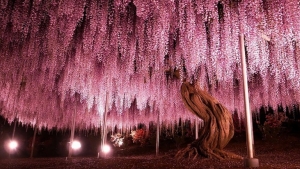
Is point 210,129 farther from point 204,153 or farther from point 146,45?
point 146,45

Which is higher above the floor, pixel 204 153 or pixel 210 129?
pixel 210 129

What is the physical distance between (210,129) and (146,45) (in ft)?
7.56

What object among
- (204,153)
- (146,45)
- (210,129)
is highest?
(146,45)

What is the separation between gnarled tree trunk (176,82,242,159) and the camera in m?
5.21

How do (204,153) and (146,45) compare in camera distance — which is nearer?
(204,153)

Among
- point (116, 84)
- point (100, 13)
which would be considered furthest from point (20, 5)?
point (116, 84)

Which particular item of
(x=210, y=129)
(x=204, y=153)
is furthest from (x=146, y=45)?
(x=204, y=153)

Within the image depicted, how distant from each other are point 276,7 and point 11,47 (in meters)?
5.66

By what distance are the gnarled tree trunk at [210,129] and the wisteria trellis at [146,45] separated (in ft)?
2.23

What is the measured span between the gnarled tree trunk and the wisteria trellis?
2.23 feet

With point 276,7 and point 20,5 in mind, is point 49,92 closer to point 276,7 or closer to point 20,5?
point 20,5

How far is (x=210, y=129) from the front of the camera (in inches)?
212

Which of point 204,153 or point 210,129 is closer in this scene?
point 204,153

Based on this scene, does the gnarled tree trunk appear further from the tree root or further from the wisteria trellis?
the wisteria trellis
